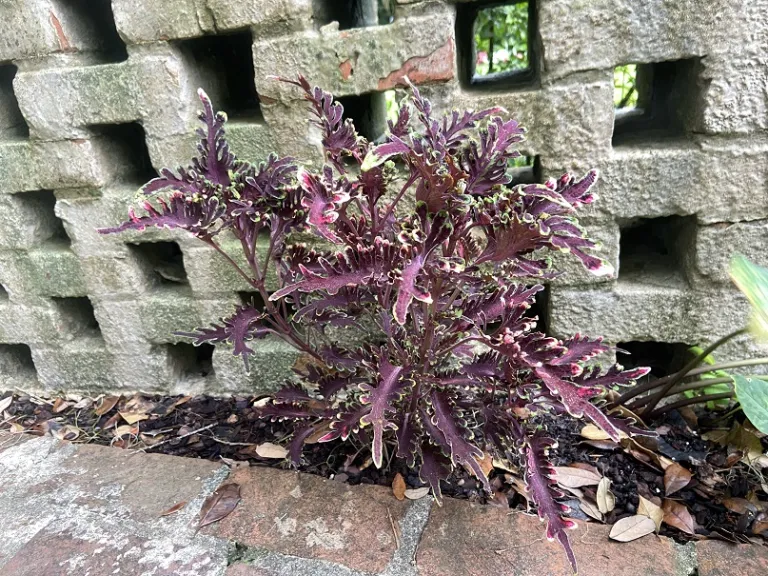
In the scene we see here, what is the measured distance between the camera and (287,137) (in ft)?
4.92

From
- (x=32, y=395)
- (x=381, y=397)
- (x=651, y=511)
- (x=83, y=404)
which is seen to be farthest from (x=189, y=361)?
(x=651, y=511)

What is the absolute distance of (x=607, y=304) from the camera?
1.53m

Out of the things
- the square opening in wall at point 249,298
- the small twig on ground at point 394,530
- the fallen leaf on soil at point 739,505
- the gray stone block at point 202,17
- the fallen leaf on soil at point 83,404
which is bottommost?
the fallen leaf on soil at point 739,505

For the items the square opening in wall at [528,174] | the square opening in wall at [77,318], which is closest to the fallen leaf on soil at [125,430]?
the square opening in wall at [77,318]

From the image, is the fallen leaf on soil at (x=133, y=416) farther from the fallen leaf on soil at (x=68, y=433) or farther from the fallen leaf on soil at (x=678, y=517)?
the fallen leaf on soil at (x=678, y=517)

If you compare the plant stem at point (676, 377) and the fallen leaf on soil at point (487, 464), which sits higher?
the plant stem at point (676, 377)

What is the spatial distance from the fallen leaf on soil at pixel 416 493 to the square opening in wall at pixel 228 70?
1100 millimetres


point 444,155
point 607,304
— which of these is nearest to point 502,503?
point 607,304

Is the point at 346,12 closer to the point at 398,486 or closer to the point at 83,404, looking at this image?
the point at 398,486

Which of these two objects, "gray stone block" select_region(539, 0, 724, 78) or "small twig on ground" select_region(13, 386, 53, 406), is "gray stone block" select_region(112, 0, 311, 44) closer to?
"gray stone block" select_region(539, 0, 724, 78)

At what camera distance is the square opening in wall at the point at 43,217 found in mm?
1779

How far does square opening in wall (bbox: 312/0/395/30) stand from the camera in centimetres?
148

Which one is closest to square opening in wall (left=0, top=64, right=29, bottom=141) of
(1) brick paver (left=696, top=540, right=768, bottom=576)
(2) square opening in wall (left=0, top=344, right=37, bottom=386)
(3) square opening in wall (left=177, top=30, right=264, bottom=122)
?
(3) square opening in wall (left=177, top=30, right=264, bottom=122)

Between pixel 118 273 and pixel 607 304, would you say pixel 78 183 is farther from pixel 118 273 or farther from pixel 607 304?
pixel 607 304
